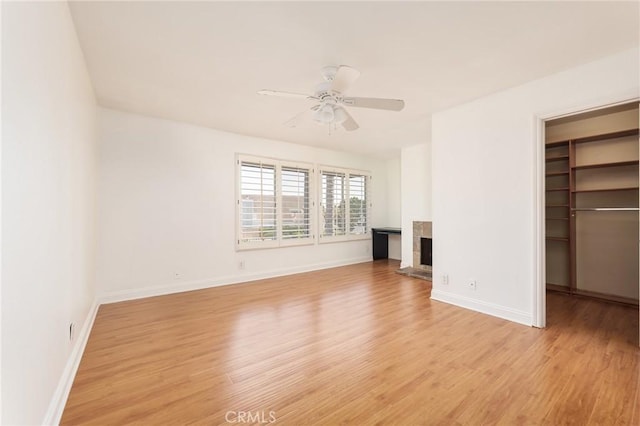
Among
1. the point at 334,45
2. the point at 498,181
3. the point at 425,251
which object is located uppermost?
the point at 334,45

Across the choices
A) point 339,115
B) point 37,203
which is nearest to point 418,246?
point 339,115

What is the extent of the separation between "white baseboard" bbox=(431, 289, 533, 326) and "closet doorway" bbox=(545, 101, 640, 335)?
5.09ft

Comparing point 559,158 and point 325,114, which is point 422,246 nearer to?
point 559,158

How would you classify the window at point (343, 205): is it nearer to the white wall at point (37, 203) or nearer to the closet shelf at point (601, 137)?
the closet shelf at point (601, 137)

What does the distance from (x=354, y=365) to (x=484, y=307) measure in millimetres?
1957

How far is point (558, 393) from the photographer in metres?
1.82

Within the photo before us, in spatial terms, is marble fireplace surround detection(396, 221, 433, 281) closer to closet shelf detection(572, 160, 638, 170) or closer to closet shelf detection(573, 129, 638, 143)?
closet shelf detection(572, 160, 638, 170)

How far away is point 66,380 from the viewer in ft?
6.07

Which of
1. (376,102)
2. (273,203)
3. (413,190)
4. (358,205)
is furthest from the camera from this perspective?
(358,205)

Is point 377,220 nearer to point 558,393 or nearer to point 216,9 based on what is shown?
point 558,393

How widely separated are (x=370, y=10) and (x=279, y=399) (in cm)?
252

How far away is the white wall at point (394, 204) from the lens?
6.85m

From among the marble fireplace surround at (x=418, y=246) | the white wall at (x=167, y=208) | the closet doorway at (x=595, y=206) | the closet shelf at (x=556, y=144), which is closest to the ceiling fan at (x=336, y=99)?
the white wall at (x=167, y=208)

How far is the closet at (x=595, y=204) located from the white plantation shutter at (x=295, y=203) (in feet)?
12.4
